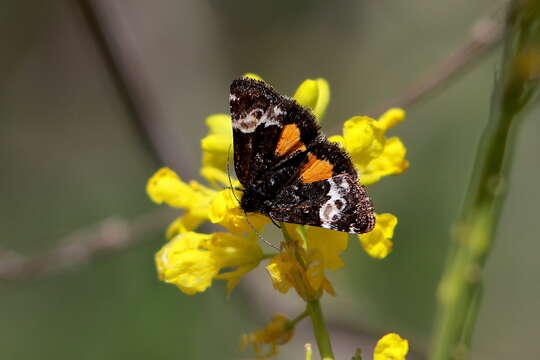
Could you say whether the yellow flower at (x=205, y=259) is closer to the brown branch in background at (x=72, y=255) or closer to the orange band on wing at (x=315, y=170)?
the orange band on wing at (x=315, y=170)

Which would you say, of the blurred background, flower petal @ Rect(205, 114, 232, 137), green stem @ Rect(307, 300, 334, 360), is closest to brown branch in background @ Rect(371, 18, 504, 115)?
flower petal @ Rect(205, 114, 232, 137)

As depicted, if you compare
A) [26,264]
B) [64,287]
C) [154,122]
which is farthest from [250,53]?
[26,264]

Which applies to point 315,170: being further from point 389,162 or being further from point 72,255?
point 72,255

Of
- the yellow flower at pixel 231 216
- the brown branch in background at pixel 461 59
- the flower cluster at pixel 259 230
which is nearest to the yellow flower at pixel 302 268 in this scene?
the flower cluster at pixel 259 230

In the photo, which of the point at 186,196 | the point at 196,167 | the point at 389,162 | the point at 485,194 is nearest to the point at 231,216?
the point at 186,196

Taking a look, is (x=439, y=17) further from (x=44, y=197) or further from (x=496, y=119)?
(x=496, y=119)

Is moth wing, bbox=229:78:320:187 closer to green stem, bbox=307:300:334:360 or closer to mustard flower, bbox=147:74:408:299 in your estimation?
mustard flower, bbox=147:74:408:299
